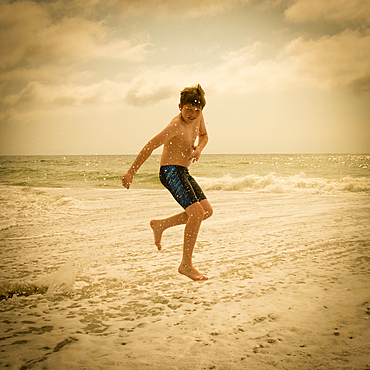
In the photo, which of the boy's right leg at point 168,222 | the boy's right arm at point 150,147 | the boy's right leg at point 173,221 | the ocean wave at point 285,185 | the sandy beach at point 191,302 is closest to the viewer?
the sandy beach at point 191,302

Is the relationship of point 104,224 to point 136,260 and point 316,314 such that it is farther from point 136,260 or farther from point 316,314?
point 316,314

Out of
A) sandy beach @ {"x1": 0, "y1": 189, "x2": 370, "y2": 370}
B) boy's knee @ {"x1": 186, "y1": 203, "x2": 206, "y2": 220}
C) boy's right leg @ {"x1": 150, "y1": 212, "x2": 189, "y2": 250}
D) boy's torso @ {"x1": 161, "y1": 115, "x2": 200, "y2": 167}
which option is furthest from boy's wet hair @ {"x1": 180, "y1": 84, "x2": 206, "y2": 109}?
sandy beach @ {"x1": 0, "y1": 189, "x2": 370, "y2": 370}

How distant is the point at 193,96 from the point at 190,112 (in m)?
0.13

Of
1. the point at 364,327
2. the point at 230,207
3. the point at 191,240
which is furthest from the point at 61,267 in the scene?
the point at 230,207

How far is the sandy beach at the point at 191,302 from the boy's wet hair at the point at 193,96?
142 centimetres

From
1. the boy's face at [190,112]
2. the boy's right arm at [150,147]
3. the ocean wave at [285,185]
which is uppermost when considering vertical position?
the boy's face at [190,112]

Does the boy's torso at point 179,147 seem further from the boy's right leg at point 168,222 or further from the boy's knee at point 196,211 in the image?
the boy's right leg at point 168,222

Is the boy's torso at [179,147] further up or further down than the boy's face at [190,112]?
further down

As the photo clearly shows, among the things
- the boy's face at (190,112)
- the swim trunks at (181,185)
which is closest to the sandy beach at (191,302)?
the swim trunks at (181,185)

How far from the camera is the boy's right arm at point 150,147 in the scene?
2156mm

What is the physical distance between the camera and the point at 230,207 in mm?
5836

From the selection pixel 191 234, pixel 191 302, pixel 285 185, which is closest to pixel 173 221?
pixel 191 234

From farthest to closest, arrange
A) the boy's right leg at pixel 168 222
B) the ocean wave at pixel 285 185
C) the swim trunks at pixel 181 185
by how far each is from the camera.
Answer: the ocean wave at pixel 285 185, the boy's right leg at pixel 168 222, the swim trunks at pixel 181 185

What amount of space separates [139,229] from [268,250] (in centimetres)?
185
